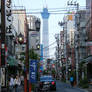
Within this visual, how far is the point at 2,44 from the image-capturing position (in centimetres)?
1662

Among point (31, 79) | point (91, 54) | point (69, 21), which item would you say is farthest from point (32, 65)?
point (69, 21)

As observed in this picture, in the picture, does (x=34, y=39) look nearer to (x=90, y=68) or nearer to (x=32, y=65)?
(x=90, y=68)

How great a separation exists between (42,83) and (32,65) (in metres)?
7.99

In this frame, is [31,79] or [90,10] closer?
[31,79]

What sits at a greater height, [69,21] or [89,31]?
[69,21]

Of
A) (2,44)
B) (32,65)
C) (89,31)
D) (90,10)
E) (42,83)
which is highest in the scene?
(90,10)

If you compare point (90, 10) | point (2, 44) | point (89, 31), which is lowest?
point (2, 44)

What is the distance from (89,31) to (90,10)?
4249 mm

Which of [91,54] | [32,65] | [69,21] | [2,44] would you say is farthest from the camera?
[69,21]

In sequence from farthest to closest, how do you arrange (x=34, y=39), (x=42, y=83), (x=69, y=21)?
(x=34, y=39) → (x=69, y=21) → (x=42, y=83)

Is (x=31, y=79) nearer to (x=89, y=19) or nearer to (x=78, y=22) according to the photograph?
(x=89, y=19)

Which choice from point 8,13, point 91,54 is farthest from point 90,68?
point 8,13

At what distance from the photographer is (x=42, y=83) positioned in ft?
100

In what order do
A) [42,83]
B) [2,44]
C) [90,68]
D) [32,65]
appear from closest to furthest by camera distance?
[2,44]
[32,65]
[42,83]
[90,68]
